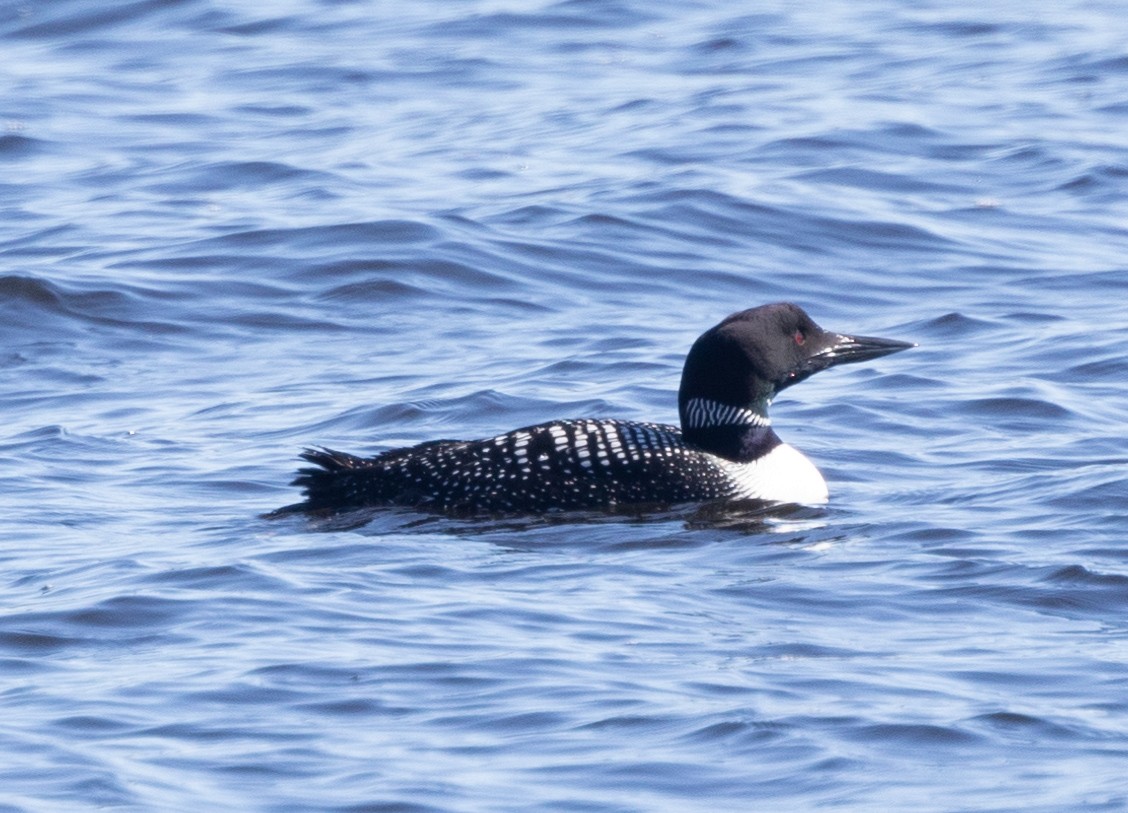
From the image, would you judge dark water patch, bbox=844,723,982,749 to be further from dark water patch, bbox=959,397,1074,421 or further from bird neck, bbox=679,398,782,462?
dark water patch, bbox=959,397,1074,421

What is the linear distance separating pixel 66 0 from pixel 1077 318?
28.4 ft

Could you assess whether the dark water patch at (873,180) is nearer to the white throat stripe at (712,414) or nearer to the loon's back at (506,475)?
the white throat stripe at (712,414)

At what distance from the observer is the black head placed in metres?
6.84

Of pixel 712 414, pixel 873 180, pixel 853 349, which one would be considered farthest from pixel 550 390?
pixel 873 180

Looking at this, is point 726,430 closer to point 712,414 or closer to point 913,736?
point 712,414

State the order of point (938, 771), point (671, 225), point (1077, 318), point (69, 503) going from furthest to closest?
point (671, 225) < point (1077, 318) < point (69, 503) < point (938, 771)

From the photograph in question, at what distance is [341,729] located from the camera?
4.52 m

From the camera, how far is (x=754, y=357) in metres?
6.86

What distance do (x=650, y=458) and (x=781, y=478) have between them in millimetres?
417

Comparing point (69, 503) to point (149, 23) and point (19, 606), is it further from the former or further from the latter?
point (149, 23)

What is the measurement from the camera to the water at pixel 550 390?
4465mm

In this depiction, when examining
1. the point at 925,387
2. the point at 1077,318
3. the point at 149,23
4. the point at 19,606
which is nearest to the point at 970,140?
the point at 1077,318

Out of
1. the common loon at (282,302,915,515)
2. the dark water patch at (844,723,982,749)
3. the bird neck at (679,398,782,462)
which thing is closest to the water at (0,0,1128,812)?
the dark water patch at (844,723,982,749)

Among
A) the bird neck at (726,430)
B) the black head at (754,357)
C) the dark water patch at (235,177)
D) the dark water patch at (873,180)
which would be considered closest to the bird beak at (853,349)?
the black head at (754,357)
